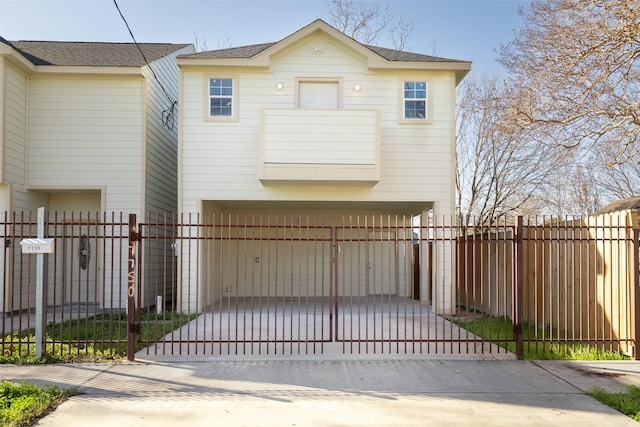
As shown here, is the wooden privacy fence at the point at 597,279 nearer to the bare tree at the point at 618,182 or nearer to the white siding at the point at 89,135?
the white siding at the point at 89,135

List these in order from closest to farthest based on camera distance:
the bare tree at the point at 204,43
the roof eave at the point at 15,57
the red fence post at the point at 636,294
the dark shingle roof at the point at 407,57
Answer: the red fence post at the point at 636,294 < the roof eave at the point at 15,57 < the dark shingle roof at the point at 407,57 < the bare tree at the point at 204,43

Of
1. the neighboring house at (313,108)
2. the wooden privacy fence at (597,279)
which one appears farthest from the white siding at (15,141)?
the wooden privacy fence at (597,279)

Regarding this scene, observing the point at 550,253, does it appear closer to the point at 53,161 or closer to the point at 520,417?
the point at 520,417

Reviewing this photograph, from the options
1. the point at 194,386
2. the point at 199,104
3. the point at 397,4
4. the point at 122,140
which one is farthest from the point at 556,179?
the point at 194,386

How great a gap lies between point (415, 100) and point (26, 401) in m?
11.2

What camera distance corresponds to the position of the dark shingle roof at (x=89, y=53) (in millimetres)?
14383

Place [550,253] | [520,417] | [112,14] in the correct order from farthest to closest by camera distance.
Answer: [112,14] → [550,253] → [520,417]

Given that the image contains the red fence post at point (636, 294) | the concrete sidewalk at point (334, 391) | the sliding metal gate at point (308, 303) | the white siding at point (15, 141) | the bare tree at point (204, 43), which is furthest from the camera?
the bare tree at point (204, 43)

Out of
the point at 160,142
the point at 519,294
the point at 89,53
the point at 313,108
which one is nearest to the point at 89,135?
the point at 160,142

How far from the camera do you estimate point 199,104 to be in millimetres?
14078

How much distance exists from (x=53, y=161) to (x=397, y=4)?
17.6 metres

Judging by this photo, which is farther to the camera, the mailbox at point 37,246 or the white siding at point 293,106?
the white siding at point 293,106

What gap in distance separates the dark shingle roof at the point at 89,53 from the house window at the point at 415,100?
684cm

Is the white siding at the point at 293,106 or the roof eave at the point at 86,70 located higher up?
the roof eave at the point at 86,70
